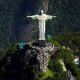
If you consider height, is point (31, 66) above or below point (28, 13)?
above

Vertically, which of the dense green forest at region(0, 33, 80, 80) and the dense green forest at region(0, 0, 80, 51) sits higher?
the dense green forest at region(0, 33, 80, 80)

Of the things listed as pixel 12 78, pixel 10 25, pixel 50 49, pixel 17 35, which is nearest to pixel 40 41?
pixel 50 49

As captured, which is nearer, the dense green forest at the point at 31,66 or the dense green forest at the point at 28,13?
the dense green forest at the point at 31,66

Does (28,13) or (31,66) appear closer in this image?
(31,66)

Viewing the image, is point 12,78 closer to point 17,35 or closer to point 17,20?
point 17,35

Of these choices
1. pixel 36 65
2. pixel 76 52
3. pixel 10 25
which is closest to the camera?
pixel 36 65

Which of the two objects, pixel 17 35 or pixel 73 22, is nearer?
pixel 73 22

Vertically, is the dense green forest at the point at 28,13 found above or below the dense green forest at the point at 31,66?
below

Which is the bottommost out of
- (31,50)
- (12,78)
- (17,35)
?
(17,35)

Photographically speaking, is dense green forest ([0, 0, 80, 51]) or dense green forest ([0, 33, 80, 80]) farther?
dense green forest ([0, 0, 80, 51])

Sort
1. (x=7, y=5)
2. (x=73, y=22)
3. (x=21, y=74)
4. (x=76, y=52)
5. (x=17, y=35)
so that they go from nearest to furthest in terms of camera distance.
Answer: (x=21, y=74) → (x=76, y=52) → (x=73, y=22) → (x=17, y=35) → (x=7, y=5)

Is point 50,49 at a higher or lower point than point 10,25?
higher
